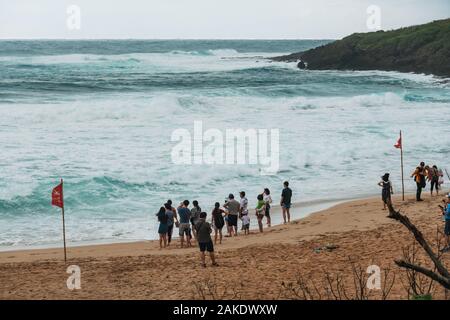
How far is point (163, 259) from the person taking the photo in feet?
46.4

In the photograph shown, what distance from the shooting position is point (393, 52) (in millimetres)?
76375

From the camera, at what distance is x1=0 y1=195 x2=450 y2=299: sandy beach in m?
11.6

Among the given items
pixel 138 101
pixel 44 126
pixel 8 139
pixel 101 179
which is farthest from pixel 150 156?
pixel 138 101

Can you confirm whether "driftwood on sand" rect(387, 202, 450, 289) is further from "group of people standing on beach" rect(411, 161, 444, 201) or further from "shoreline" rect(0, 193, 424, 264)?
"group of people standing on beach" rect(411, 161, 444, 201)

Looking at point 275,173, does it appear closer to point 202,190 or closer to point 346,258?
point 202,190

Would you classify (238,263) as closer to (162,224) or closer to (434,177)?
(162,224)

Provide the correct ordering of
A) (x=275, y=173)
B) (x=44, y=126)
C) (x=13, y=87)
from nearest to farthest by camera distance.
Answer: (x=275, y=173) → (x=44, y=126) → (x=13, y=87)

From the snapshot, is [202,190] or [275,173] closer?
[202,190]

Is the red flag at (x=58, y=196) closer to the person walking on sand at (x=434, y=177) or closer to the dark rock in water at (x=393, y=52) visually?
the person walking on sand at (x=434, y=177)

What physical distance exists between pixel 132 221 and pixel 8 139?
509 inches

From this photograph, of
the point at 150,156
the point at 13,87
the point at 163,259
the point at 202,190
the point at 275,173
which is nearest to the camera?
the point at 163,259

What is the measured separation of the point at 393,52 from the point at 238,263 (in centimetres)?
6677

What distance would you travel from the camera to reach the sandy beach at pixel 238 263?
11617 millimetres
